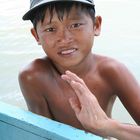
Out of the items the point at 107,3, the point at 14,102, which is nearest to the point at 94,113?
the point at 14,102

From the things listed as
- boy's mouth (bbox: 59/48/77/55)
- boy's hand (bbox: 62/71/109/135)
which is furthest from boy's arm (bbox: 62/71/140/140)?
boy's mouth (bbox: 59/48/77/55)

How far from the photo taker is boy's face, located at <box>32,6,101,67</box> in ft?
4.17

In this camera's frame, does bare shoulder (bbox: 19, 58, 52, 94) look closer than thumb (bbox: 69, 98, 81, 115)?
No

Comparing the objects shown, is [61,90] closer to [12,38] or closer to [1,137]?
[1,137]

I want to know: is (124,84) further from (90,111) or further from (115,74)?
(90,111)

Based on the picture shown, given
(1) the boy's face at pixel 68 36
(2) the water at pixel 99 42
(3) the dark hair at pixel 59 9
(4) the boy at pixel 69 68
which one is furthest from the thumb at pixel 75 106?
(2) the water at pixel 99 42

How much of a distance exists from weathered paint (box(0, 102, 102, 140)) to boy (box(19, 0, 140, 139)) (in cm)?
11

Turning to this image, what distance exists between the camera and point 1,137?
1312 mm

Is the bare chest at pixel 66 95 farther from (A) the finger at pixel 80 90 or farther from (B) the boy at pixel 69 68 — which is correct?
(A) the finger at pixel 80 90

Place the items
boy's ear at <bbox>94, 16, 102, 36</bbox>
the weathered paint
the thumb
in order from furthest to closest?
boy's ear at <bbox>94, 16, 102, 36</bbox>
the thumb
the weathered paint

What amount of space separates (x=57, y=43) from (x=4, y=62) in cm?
186

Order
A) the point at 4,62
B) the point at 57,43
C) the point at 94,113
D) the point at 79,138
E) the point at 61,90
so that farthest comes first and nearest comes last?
1. the point at 4,62
2. the point at 61,90
3. the point at 57,43
4. the point at 94,113
5. the point at 79,138

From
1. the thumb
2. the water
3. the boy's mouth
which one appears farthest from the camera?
the water

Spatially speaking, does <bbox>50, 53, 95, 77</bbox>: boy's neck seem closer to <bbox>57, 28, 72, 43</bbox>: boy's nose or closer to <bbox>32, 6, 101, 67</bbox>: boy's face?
<bbox>32, 6, 101, 67</bbox>: boy's face
